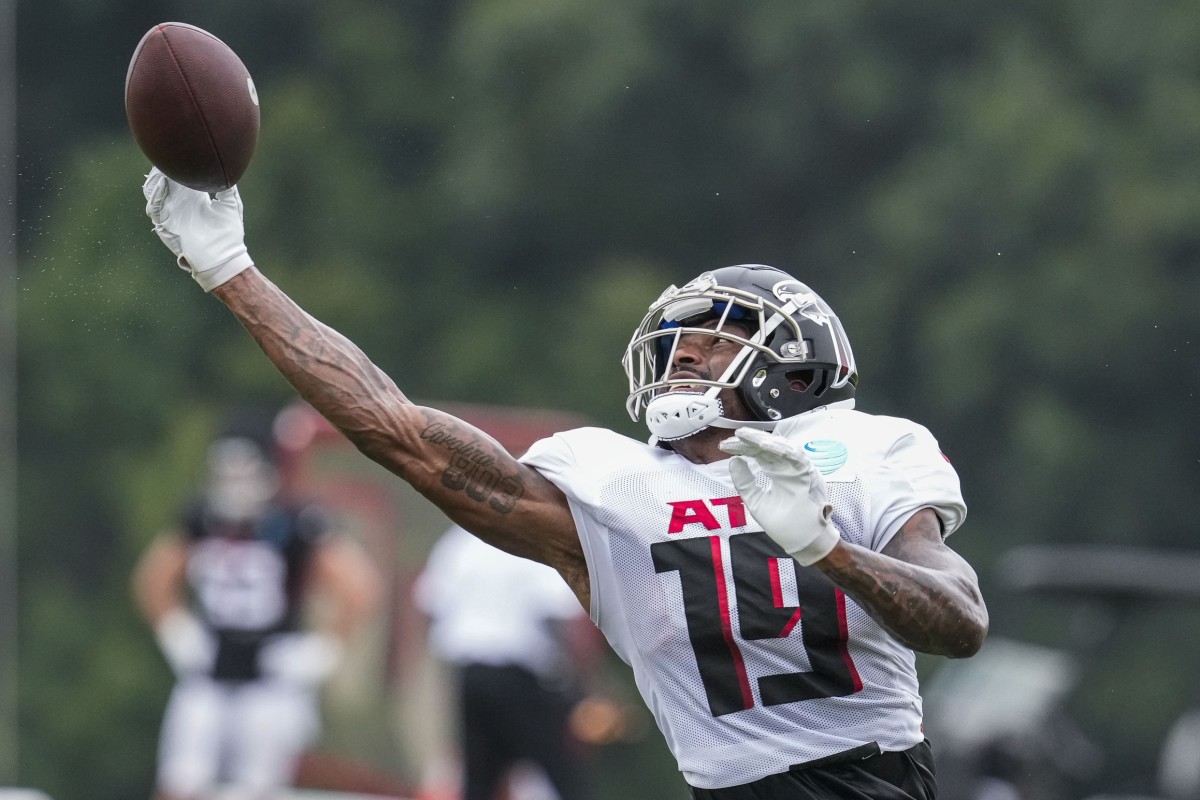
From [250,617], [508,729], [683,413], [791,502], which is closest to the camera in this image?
[791,502]

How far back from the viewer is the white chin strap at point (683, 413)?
12.0 ft

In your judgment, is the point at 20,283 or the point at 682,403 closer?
the point at 682,403

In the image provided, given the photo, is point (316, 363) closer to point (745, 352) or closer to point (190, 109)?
point (190, 109)

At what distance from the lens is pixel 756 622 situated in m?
3.52

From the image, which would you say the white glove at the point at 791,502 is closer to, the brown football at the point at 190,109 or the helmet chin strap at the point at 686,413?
the helmet chin strap at the point at 686,413

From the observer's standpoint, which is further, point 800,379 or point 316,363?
point 800,379

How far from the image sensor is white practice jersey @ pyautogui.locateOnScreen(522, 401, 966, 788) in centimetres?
353

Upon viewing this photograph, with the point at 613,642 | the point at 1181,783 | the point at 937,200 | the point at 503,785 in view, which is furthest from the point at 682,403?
the point at 937,200

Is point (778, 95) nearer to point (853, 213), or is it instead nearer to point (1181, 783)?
point (853, 213)

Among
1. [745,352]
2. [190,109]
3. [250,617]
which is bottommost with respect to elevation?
[250,617]

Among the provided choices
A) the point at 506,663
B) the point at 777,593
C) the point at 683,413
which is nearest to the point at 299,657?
the point at 506,663

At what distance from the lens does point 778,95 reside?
1902 cm

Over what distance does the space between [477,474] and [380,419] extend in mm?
198

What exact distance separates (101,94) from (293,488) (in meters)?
8.76
